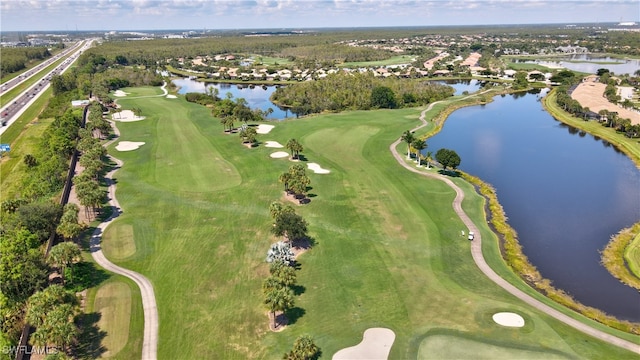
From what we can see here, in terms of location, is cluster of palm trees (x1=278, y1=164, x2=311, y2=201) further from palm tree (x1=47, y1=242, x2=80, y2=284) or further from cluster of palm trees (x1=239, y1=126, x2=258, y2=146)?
palm tree (x1=47, y1=242, x2=80, y2=284)

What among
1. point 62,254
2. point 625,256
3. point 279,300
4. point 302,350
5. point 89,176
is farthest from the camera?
point 89,176

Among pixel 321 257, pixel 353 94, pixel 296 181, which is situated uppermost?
pixel 353 94

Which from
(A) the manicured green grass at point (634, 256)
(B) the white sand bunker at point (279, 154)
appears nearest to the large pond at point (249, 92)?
(B) the white sand bunker at point (279, 154)

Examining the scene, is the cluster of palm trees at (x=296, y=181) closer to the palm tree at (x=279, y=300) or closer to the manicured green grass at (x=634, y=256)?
the palm tree at (x=279, y=300)

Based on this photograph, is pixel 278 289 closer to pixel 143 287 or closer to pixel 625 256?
pixel 143 287

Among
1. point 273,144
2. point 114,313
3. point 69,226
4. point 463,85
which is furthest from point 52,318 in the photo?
point 463,85

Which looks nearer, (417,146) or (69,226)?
(69,226)

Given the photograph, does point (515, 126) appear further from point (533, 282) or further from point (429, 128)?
point (533, 282)
